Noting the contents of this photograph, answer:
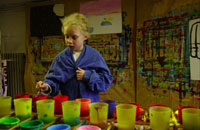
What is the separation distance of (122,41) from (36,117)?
2.00m

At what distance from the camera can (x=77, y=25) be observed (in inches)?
50.9

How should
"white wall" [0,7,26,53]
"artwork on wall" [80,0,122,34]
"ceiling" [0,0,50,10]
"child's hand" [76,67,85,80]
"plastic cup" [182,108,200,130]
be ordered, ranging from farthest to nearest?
A: 1. "white wall" [0,7,26,53]
2. "ceiling" [0,0,50,10]
3. "artwork on wall" [80,0,122,34]
4. "child's hand" [76,67,85,80]
5. "plastic cup" [182,108,200,130]

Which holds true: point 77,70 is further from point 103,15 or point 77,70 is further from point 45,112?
point 103,15

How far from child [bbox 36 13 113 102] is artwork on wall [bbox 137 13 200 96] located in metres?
1.28

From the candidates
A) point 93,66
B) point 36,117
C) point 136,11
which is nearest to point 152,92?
point 136,11

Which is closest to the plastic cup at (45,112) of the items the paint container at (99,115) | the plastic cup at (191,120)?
the paint container at (99,115)

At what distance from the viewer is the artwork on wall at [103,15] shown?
2707 millimetres

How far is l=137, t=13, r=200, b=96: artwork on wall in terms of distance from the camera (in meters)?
2.24

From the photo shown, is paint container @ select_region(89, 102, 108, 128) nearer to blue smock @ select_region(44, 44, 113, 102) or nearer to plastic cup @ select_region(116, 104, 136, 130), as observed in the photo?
plastic cup @ select_region(116, 104, 136, 130)

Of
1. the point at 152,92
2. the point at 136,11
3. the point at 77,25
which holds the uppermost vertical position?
the point at 136,11

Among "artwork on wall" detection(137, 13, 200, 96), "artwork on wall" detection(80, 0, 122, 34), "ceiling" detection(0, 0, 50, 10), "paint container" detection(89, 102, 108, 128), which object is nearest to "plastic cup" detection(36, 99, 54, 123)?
"paint container" detection(89, 102, 108, 128)

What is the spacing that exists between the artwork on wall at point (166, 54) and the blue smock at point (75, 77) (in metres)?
1.29

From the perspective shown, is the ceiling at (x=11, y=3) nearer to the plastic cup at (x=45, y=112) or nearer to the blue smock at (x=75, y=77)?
the blue smock at (x=75, y=77)

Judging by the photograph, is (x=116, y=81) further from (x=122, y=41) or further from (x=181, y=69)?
(x=181, y=69)
